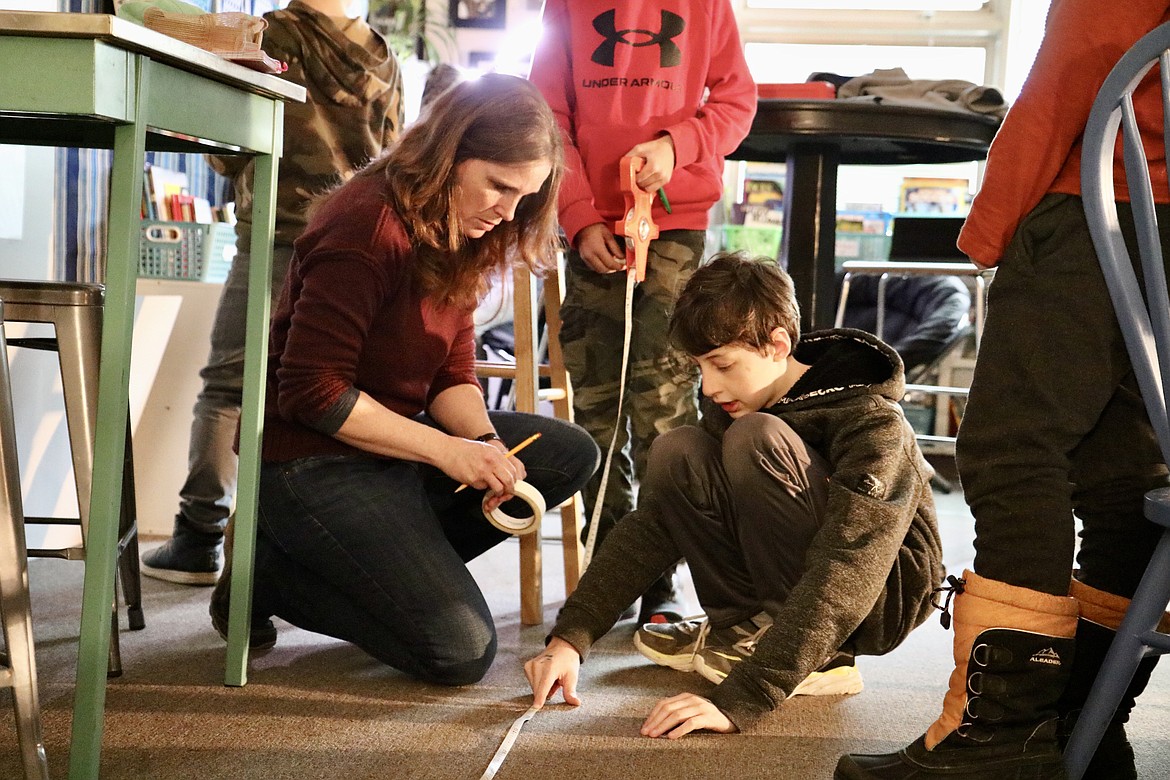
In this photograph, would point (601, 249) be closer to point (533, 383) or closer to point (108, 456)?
point (533, 383)

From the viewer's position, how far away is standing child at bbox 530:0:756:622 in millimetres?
1795

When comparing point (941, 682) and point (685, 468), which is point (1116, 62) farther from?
point (941, 682)

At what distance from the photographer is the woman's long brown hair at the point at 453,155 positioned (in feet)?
4.63

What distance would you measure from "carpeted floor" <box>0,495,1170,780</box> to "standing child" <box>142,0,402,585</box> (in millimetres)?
351

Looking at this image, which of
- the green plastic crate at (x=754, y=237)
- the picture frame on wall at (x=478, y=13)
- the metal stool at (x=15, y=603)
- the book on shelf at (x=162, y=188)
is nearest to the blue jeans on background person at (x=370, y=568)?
the metal stool at (x=15, y=603)

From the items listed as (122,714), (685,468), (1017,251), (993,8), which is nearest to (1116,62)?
(1017,251)

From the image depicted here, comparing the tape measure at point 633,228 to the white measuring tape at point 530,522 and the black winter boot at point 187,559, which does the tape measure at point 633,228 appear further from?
the black winter boot at point 187,559

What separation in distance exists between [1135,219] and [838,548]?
46 cm

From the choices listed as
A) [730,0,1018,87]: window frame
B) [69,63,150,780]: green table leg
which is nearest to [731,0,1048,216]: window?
[730,0,1018,87]: window frame

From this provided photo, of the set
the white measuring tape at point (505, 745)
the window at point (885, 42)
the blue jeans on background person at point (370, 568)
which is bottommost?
the white measuring tape at point (505, 745)

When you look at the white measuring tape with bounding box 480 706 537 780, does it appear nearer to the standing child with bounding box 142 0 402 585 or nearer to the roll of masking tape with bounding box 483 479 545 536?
the roll of masking tape with bounding box 483 479 545 536

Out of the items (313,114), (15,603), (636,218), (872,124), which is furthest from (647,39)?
(15,603)

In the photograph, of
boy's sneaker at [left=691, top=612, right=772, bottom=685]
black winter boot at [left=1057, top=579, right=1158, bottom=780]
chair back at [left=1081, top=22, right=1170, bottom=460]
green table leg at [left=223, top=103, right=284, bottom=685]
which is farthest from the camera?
boy's sneaker at [left=691, top=612, right=772, bottom=685]

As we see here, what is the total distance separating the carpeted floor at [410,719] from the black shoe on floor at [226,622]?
0.09 ft
